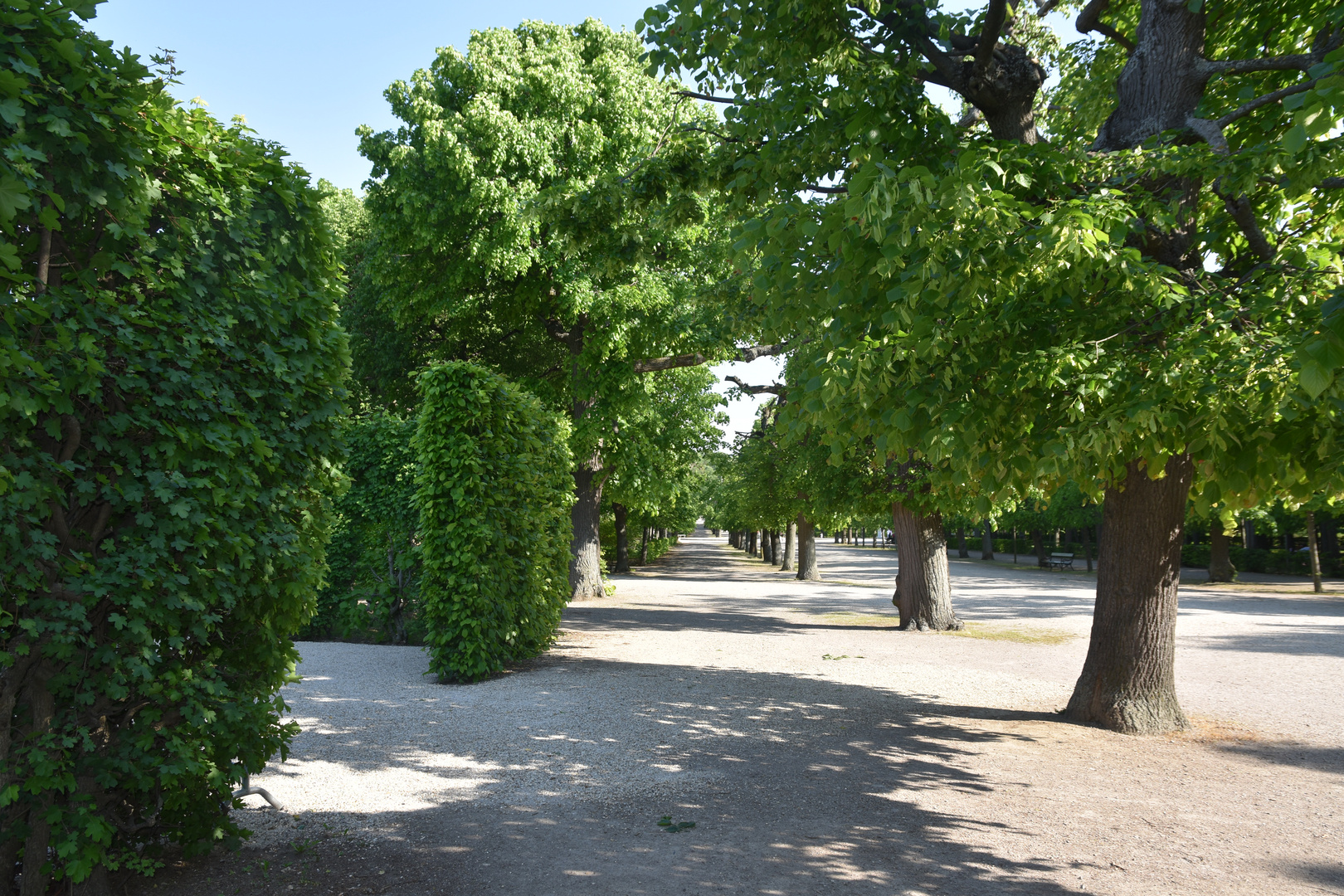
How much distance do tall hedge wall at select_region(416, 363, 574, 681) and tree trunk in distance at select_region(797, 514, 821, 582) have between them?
2167cm

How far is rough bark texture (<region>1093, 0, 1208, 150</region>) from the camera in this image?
651 centimetres

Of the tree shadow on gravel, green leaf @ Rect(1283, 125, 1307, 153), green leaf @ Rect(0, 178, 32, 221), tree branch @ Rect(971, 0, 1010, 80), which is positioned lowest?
the tree shadow on gravel

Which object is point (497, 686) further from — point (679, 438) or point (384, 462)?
point (679, 438)

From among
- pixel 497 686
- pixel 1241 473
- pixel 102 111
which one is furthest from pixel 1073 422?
pixel 497 686

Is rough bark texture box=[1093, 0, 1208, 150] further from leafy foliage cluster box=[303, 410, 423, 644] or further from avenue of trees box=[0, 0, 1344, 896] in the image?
leafy foliage cluster box=[303, 410, 423, 644]

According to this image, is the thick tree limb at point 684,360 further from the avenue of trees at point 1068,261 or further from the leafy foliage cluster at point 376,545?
the avenue of trees at point 1068,261

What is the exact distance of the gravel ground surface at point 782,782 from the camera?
4.32 metres

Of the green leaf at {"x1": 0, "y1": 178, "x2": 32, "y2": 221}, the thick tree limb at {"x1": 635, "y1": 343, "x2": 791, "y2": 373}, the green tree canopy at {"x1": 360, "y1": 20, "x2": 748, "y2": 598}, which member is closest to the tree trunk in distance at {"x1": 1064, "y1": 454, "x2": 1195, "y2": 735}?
the green leaf at {"x1": 0, "y1": 178, "x2": 32, "y2": 221}

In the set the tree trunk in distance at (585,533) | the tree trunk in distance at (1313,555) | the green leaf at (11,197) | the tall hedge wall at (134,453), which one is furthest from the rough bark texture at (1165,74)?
the tree trunk in distance at (1313,555)

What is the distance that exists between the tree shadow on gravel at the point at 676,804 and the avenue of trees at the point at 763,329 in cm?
115

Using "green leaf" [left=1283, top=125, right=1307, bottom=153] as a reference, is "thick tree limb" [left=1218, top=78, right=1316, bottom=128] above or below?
above

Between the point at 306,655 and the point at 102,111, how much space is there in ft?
30.0

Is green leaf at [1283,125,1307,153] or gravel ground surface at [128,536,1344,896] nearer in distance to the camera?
green leaf at [1283,125,1307,153]

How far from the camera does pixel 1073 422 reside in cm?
479
